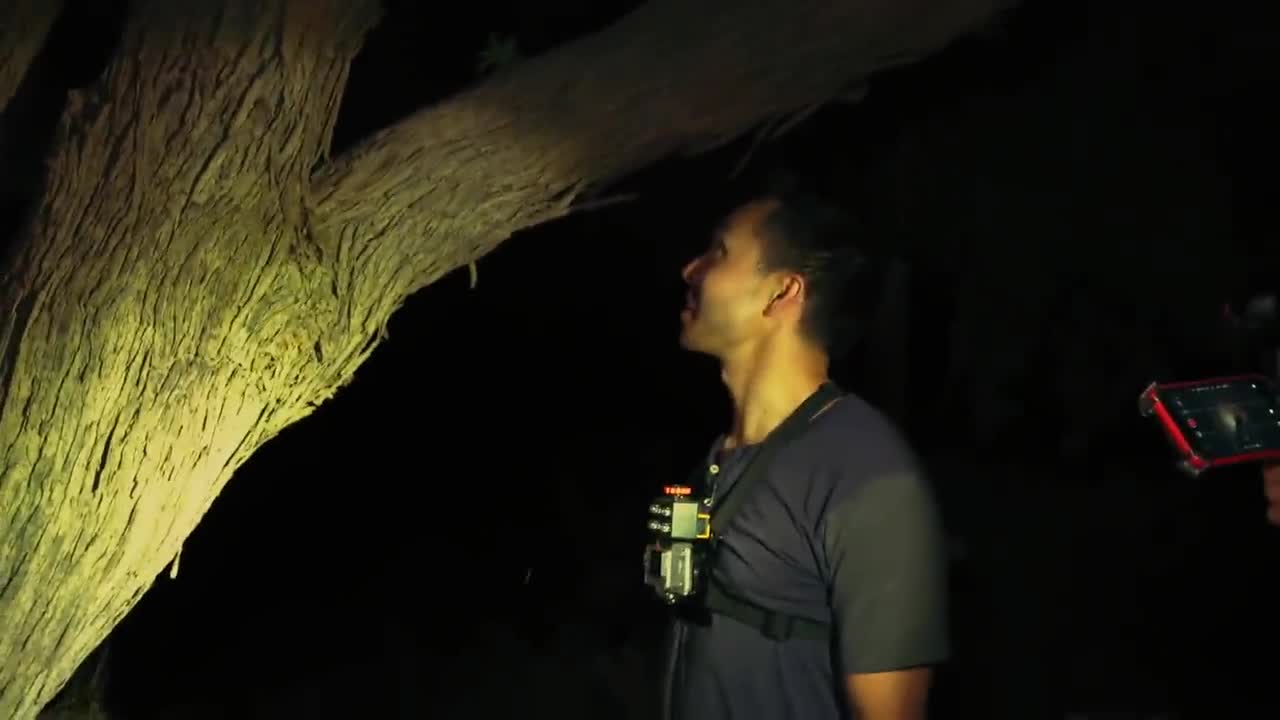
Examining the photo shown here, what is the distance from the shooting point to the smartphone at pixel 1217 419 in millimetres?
2414

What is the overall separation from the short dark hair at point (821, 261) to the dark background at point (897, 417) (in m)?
2.19

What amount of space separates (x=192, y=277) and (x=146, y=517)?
1.76 feet

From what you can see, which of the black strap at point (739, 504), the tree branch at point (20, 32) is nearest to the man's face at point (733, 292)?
the black strap at point (739, 504)

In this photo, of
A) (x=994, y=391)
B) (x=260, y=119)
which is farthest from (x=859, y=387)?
(x=260, y=119)

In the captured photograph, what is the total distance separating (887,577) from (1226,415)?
0.69m

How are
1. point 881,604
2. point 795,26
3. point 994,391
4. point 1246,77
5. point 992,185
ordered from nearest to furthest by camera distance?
1. point 881,604
2. point 795,26
3. point 1246,77
4. point 992,185
5. point 994,391

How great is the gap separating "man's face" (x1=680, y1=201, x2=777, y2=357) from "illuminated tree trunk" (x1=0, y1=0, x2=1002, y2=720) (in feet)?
1.95

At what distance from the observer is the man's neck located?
2.66 meters

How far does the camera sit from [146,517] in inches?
120

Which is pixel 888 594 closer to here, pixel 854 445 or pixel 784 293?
pixel 854 445

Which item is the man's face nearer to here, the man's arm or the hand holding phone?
the man's arm

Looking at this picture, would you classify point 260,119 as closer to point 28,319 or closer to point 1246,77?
point 28,319

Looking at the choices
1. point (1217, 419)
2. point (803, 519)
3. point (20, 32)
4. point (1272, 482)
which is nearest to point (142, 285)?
point (20, 32)

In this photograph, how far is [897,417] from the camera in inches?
221
